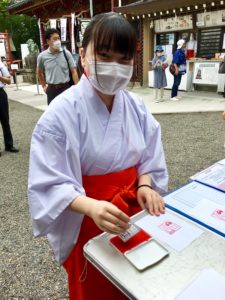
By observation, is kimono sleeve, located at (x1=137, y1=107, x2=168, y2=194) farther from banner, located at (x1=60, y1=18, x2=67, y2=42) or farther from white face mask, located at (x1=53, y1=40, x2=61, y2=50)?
banner, located at (x1=60, y1=18, x2=67, y2=42)

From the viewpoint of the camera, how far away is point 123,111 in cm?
120

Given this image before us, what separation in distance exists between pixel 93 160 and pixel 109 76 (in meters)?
0.32

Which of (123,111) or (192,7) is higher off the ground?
(192,7)

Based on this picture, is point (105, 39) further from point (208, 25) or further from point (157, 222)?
point (208, 25)

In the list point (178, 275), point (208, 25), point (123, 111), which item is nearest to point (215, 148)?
point (123, 111)

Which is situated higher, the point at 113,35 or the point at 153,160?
the point at 113,35

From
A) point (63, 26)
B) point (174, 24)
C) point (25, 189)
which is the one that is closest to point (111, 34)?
point (25, 189)

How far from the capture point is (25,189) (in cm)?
344

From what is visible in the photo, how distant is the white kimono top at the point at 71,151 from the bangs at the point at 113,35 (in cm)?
18

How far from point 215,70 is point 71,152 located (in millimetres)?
8370

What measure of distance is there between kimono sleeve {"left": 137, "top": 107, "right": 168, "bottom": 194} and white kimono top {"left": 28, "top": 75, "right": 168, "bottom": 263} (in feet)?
0.22

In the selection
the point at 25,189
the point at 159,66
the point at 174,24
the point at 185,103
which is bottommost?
the point at 25,189

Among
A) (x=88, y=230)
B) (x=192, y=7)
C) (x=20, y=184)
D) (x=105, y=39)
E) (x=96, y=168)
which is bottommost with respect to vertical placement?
(x=20, y=184)

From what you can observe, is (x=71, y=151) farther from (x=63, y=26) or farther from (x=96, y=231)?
(x=63, y=26)
